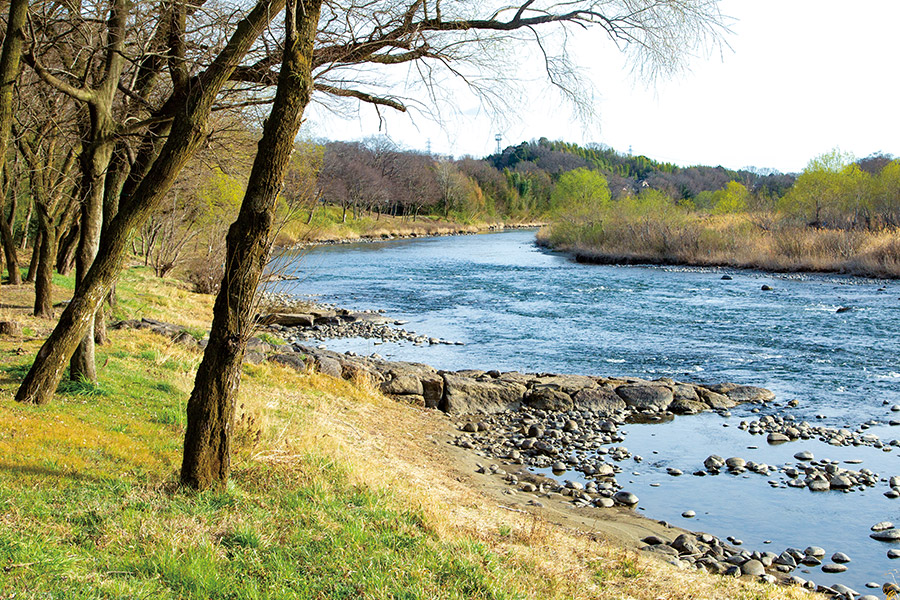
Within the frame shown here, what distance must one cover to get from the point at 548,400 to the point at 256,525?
938cm

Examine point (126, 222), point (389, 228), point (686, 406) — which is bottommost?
point (686, 406)

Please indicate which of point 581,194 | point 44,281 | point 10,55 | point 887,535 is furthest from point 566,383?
point 581,194

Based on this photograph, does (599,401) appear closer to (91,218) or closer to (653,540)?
(653,540)

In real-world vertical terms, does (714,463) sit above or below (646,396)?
below

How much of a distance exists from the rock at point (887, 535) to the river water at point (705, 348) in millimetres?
134

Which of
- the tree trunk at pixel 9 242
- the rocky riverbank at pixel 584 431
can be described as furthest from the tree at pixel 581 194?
the tree trunk at pixel 9 242

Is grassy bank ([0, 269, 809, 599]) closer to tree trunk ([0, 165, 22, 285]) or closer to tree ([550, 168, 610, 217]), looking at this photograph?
tree trunk ([0, 165, 22, 285])

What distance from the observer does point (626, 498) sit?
9305mm

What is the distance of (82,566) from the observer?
4055mm

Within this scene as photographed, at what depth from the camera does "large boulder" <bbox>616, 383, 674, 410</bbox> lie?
14.1 meters

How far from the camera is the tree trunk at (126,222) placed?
22.5ft

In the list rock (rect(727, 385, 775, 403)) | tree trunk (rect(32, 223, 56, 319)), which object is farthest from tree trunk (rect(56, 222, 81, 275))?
rock (rect(727, 385, 775, 403))

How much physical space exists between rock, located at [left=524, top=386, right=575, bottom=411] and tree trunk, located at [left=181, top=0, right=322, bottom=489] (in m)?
9.13

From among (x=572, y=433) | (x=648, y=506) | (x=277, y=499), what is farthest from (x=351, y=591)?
(x=572, y=433)
